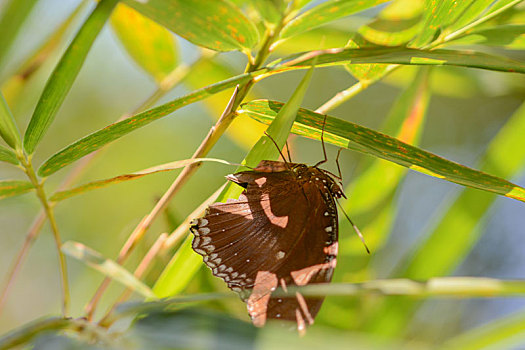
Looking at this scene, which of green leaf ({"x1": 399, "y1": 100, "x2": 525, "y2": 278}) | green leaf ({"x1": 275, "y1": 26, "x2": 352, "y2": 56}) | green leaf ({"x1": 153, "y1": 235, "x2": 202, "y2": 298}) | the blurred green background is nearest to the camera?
green leaf ({"x1": 153, "y1": 235, "x2": 202, "y2": 298})

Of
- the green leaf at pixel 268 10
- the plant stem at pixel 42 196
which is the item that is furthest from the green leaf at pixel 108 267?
the green leaf at pixel 268 10

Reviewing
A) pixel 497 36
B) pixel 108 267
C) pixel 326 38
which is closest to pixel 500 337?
pixel 497 36

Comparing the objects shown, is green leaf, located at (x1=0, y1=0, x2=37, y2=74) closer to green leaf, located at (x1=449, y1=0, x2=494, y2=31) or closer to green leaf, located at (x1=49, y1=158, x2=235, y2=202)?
green leaf, located at (x1=49, y1=158, x2=235, y2=202)

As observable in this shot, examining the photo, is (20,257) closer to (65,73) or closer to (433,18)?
(65,73)

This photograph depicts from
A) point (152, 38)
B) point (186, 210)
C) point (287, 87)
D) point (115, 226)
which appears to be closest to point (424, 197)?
point (287, 87)

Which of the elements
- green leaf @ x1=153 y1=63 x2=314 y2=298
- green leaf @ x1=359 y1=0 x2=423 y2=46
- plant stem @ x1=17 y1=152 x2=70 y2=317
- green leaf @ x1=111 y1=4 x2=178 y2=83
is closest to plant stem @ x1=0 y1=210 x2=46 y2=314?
plant stem @ x1=17 y1=152 x2=70 y2=317

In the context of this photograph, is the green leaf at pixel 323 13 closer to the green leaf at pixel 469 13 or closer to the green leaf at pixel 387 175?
the green leaf at pixel 469 13
